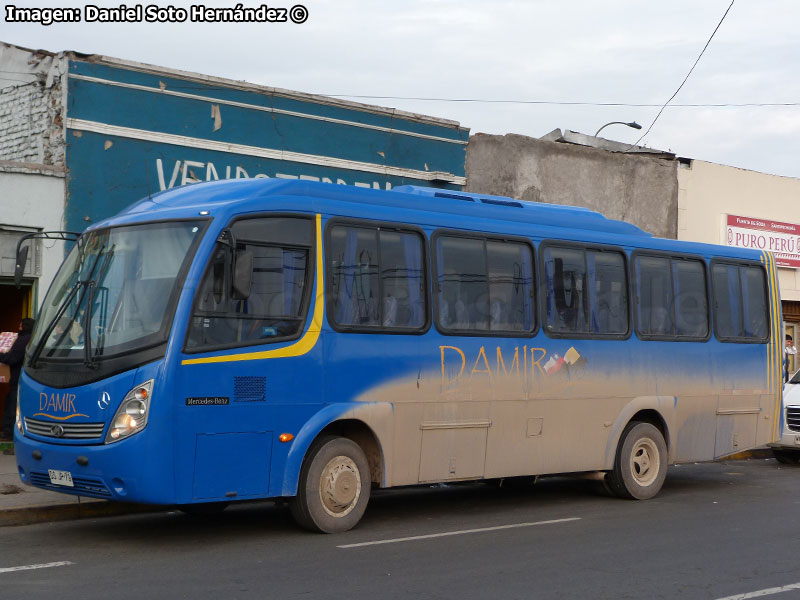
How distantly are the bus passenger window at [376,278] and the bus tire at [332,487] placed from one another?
113 centimetres

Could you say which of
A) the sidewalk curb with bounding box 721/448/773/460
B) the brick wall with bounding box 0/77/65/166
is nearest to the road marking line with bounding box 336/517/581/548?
the brick wall with bounding box 0/77/65/166

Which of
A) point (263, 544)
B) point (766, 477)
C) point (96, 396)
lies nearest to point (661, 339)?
point (766, 477)

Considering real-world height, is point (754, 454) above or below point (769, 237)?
below

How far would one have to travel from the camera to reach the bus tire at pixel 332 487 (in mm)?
9711

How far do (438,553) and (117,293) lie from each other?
340cm

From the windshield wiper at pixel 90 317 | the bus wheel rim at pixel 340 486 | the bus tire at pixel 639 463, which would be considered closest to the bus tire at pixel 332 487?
the bus wheel rim at pixel 340 486

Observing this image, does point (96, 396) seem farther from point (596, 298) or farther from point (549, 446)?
point (596, 298)

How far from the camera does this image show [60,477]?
9.06 meters

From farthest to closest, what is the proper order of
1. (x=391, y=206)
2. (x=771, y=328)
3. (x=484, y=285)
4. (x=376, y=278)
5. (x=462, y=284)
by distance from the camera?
(x=771, y=328)
(x=484, y=285)
(x=462, y=284)
(x=391, y=206)
(x=376, y=278)

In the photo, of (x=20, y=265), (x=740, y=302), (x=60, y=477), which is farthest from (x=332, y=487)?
(x=740, y=302)

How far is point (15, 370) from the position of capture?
15.2 m

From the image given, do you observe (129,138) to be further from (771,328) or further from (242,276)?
(771,328)

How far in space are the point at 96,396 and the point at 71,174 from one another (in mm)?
7705

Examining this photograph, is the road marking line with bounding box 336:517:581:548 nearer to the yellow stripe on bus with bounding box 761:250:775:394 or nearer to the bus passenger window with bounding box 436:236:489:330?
the bus passenger window with bounding box 436:236:489:330
